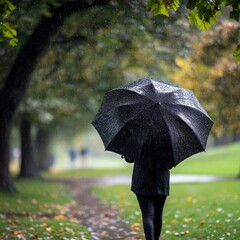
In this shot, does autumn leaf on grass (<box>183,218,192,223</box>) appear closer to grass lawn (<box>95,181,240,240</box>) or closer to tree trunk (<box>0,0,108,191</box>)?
grass lawn (<box>95,181,240,240</box>)

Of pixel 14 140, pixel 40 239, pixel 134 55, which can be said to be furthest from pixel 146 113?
pixel 14 140

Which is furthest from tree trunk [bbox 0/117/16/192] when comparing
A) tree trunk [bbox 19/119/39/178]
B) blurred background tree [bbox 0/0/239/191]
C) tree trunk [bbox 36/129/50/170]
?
tree trunk [bbox 36/129/50/170]

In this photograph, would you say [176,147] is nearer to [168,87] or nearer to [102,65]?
[168,87]

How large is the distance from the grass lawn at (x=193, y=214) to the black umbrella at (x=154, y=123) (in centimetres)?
261

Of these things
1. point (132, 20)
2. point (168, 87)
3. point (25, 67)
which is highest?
point (132, 20)

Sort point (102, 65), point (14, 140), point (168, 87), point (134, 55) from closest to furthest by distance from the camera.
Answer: point (168, 87), point (134, 55), point (102, 65), point (14, 140)

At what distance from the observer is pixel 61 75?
1905 centimetres

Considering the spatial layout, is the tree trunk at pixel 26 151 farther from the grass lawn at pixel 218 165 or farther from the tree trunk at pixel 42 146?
the grass lawn at pixel 218 165

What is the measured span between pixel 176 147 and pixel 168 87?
983 mm

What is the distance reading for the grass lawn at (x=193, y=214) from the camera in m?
9.02

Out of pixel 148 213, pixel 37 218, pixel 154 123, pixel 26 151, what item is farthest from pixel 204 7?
pixel 26 151

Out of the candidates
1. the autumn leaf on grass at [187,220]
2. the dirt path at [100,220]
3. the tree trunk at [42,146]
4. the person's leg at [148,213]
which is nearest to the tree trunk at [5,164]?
the dirt path at [100,220]

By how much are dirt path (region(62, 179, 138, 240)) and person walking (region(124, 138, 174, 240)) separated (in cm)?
272

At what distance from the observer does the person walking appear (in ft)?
20.7
